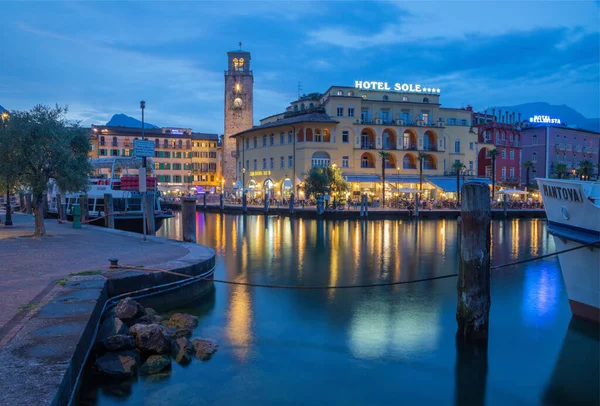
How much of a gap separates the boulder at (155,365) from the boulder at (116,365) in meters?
0.16

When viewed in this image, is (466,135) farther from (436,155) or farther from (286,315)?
(286,315)

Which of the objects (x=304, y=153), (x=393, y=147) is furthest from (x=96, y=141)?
(x=393, y=147)

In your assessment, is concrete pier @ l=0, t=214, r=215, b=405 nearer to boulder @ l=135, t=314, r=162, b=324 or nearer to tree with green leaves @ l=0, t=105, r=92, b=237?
boulder @ l=135, t=314, r=162, b=324

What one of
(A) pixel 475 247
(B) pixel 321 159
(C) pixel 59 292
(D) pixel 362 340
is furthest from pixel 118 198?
(B) pixel 321 159

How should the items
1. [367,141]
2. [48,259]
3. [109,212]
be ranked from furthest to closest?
[367,141]
[109,212]
[48,259]

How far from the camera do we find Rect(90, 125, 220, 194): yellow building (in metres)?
92.3

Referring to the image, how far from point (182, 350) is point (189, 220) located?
1112 centimetres

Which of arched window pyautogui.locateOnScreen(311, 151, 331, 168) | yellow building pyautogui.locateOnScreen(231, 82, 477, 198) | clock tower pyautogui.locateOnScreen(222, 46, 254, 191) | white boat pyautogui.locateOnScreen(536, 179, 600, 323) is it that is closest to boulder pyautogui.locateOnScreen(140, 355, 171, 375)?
white boat pyautogui.locateOnScreen(536, 179, 600, 323)

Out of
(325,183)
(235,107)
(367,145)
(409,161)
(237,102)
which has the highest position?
(237,102)

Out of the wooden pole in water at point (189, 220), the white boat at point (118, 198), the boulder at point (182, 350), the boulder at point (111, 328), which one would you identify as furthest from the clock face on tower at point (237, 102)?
the boulder at point (111, 328)

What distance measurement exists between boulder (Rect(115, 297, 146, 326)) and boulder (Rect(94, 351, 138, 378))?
3.97ft

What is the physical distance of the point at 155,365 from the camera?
27.0 ft

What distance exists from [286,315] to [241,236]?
19099 mm

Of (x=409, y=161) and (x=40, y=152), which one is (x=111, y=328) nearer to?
(x=40, y=152)
